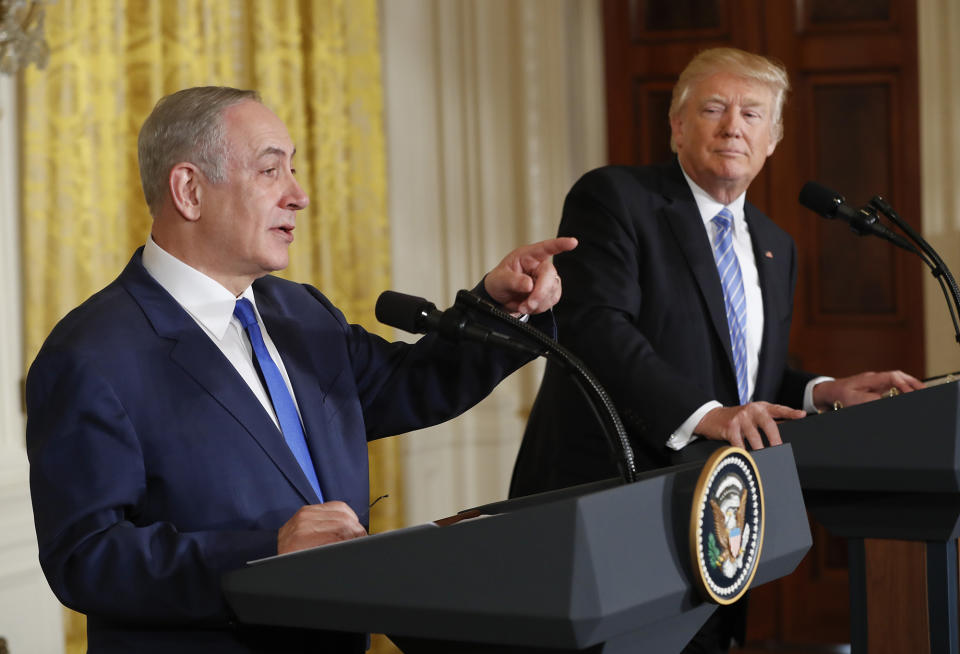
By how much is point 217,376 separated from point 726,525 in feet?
2.69

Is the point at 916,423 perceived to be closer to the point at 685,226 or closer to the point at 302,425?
the point at 685,226

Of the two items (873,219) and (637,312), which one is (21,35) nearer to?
(637,312)

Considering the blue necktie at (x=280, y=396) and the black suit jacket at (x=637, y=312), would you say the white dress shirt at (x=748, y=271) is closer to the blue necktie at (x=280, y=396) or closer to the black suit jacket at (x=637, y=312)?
the black suit jacket at (x=637, y=312)

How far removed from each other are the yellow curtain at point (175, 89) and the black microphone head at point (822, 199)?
77.9 inches

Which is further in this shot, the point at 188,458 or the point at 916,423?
the point at 916,423

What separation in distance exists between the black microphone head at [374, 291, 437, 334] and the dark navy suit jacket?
0.29m

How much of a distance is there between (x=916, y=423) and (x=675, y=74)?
326cm

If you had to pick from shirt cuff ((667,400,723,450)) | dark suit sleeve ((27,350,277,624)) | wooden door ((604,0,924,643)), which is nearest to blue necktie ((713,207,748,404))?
shirt cuff ((667,400,723,450))

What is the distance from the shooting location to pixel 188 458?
1713mm

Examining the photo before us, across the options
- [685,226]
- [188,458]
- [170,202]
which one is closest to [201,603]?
[188,458]

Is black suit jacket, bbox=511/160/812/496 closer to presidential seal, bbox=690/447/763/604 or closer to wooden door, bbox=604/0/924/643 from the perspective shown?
presidential seal, bbox=690/447/763/604

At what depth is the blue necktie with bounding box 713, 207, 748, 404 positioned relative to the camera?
2.80m

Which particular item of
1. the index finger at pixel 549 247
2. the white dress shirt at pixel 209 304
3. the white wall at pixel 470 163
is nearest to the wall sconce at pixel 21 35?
the white dress shirt at pixel 209 304

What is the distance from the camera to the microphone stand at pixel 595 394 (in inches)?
57.3
